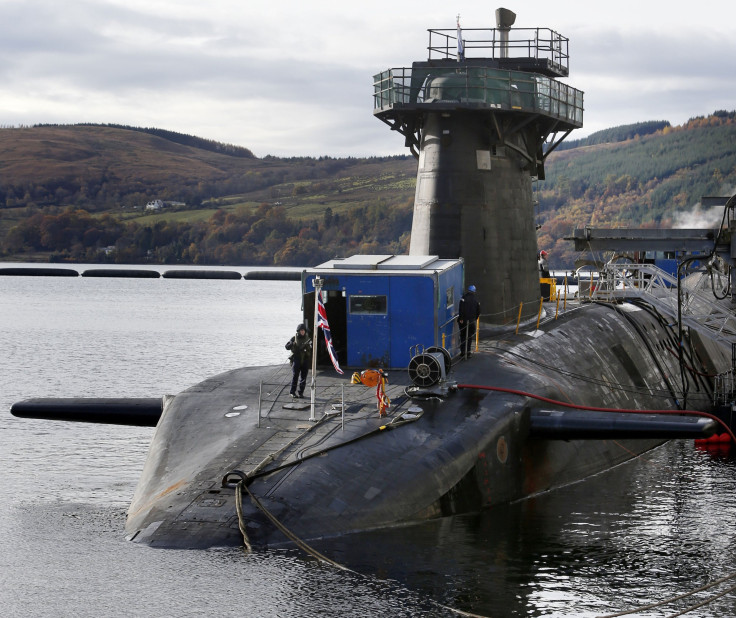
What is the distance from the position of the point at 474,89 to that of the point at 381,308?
25.0 feet

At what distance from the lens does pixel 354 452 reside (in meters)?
19.7

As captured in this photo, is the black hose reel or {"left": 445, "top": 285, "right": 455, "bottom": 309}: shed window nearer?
the black hose reel

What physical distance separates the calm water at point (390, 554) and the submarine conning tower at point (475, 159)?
6.54 meters

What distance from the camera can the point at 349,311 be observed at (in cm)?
2467

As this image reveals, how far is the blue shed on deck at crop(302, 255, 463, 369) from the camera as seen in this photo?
2430 cm

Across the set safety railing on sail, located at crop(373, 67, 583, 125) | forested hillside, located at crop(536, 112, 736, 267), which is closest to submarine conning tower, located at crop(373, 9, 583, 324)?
safety railing on sail, located at crop(373, 67, 583, 125)

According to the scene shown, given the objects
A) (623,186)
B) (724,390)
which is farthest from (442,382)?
(623,186)

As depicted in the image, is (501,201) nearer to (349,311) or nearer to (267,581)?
(349,311)

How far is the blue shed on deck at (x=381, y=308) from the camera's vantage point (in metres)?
24.3

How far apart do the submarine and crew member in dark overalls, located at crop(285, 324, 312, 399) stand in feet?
1.00

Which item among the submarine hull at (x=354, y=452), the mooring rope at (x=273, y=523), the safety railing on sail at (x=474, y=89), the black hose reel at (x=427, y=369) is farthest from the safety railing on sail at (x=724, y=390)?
the mooring rope at (x=273, y=523)

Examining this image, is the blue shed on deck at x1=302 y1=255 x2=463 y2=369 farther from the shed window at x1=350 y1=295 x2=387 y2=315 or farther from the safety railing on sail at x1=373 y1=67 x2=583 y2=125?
the safety railing on sail at x1=373 y1=67 x2=583 y2=125

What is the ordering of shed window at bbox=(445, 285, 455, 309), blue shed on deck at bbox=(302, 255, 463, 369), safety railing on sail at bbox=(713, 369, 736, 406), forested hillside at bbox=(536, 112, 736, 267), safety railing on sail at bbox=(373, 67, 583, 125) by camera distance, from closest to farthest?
blue shed on deck at bbox=(302, 255, 463, 369) → shed window at bbox=(445, 285, 455, 309) → safety railing on sail at bbox=(373, 67, 583, 125) → safety railing on sail at bbox=(713, 369, 736, 406) → forested hillside at bbox=(536, 112, 736, 267)

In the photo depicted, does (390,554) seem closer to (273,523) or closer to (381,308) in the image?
(273,523)
